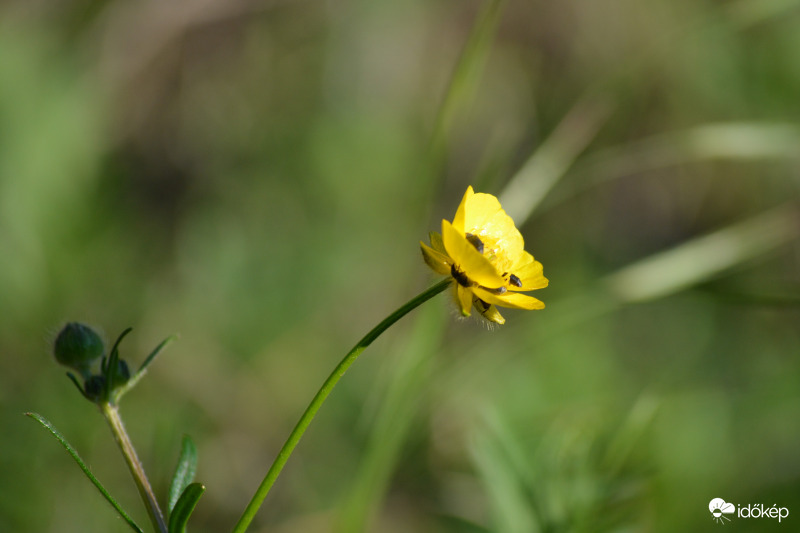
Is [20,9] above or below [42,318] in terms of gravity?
above

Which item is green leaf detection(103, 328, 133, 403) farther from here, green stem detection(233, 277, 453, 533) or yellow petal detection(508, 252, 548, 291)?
yellow petal detection(508, 252, 548, 291)

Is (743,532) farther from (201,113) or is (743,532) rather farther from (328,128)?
(201,113)

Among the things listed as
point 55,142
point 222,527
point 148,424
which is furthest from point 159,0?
point 222,527

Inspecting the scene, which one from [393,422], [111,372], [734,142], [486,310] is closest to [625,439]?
[393,422]

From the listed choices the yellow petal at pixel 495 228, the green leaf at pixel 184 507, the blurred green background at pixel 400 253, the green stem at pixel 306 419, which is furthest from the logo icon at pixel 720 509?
the green leaf at pixel 184 507

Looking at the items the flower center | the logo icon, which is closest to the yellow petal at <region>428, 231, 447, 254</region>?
the flower center

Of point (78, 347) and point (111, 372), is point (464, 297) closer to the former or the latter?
point (111, 372)

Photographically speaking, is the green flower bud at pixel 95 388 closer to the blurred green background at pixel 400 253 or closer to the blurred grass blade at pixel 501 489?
the blurred green background at pixel 400 253
